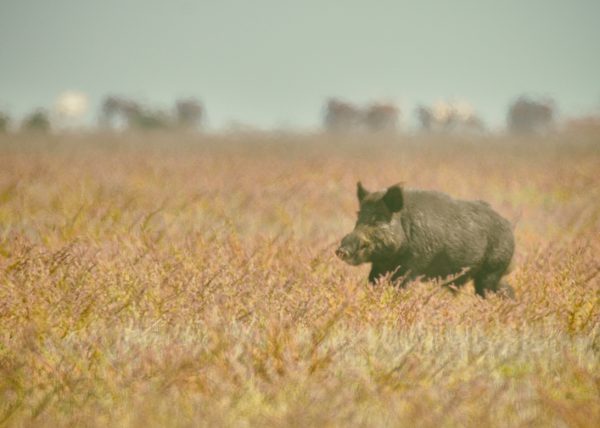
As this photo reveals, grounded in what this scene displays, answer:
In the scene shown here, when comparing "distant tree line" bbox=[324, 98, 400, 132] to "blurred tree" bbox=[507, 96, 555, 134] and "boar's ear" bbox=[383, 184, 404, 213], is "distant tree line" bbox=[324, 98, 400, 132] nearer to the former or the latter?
"blurred tree" bbox=[507, 96, 555, 134]

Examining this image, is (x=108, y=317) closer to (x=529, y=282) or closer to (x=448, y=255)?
(x=448, y=255)

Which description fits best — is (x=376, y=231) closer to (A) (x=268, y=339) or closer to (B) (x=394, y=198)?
(B) (x=394, y=198)

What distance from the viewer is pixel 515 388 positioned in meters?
4.31

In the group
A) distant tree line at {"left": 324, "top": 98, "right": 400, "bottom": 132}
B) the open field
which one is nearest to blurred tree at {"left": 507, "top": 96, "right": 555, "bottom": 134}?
distant tree line at {"left": 324, "top": 98, "right": 400, "bottom": 132}

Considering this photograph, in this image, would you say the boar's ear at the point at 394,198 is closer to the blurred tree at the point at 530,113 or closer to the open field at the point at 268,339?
the open field at the point at 268,339

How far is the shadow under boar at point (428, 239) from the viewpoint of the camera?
6.15 metres

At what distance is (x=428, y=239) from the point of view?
20.9ft

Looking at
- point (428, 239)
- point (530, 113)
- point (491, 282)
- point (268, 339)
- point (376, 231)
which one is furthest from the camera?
point (530, 113)

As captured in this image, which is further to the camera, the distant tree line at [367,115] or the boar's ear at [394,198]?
the distant tree line at [367,115]

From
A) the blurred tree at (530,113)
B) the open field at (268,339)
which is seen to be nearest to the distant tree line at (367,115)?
the blurred tree at (530,113)

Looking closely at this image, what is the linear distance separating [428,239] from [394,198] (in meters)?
0.47

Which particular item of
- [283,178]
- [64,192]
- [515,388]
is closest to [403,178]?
[283,178]

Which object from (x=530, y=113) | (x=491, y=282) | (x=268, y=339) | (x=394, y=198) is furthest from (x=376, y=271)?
(x=530, y=113)

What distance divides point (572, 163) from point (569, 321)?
1603cm
